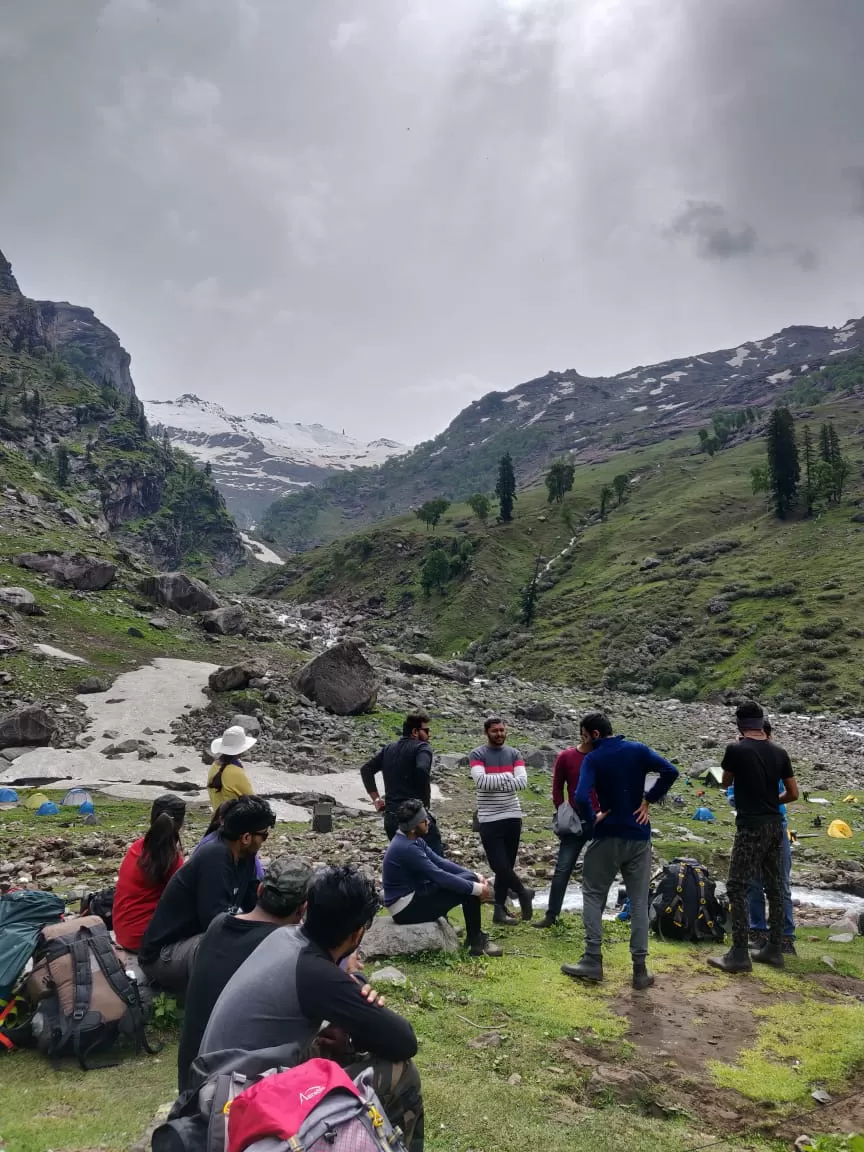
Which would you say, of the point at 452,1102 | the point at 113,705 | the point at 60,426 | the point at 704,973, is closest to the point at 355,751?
the point at 113,705

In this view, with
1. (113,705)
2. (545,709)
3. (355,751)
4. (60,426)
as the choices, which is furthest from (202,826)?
(60,426)

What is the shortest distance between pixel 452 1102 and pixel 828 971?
6245 millimetres

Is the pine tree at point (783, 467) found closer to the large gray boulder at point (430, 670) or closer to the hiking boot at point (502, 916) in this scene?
the large gray boulder at point (430, 670)

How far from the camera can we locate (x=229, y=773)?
11117 millimetres

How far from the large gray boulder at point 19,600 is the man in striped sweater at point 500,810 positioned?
34924mm

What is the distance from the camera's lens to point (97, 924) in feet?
24.2

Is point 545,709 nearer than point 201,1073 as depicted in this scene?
No

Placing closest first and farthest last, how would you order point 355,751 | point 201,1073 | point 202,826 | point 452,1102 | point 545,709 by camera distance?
point 201,1073 → point 452,1102 → point 202,826 → point 355,751 → point 545,709

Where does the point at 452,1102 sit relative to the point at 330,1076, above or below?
below

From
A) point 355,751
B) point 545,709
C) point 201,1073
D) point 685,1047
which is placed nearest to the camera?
point 201,1073

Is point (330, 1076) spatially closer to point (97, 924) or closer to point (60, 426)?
point (97, 924)

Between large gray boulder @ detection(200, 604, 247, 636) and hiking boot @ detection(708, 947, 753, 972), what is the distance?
41.3 meters

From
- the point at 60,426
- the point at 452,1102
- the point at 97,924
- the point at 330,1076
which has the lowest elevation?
the point at 452,1102

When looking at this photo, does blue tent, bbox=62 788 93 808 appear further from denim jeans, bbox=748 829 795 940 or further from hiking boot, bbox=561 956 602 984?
denim jeans, bbox=748 829 795 940
